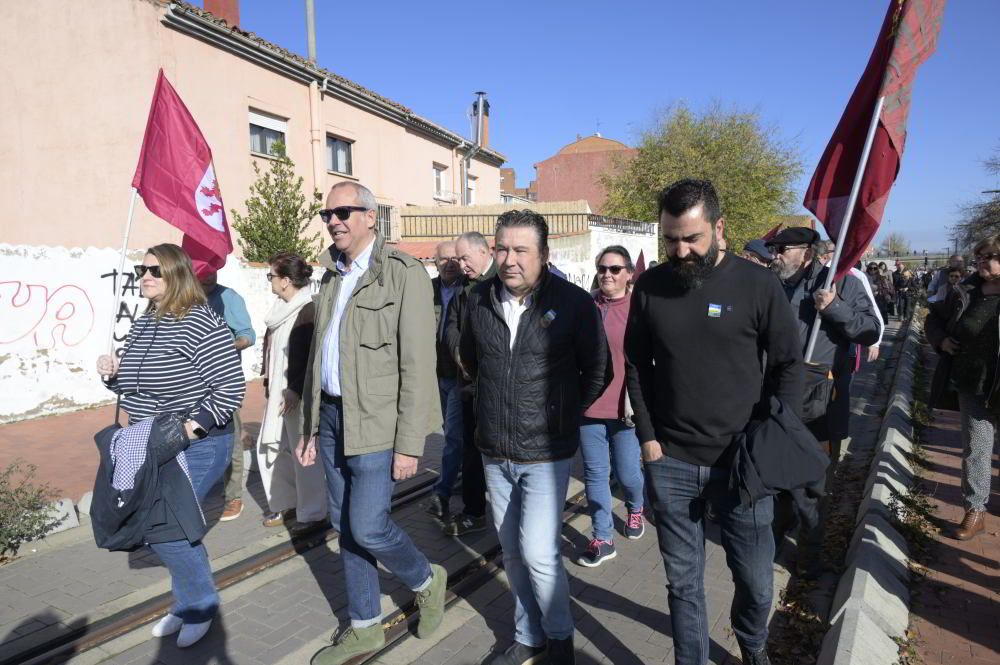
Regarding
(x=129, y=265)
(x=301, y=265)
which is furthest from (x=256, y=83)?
(x=301, y=265)

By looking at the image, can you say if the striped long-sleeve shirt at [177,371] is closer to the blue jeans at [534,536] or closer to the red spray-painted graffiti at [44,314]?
the blue jeans at [534,536]

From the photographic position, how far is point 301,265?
15.4 ft

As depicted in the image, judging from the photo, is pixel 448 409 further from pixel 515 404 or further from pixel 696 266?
pixel 696 266

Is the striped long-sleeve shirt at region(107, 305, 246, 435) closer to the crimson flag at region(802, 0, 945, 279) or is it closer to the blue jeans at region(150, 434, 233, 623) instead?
the blue jeans at region(150, 434, 233, 623)

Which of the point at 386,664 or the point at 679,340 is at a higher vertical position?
the point at 679,340

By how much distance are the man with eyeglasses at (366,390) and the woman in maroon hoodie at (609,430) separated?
57.3 inches

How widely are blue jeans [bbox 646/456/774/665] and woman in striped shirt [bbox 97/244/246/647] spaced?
2.12 meters

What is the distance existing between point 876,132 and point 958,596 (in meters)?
2.70

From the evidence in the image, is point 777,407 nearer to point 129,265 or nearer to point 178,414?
point 178,414

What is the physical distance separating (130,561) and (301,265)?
7.50 feet

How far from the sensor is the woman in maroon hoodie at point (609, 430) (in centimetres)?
424

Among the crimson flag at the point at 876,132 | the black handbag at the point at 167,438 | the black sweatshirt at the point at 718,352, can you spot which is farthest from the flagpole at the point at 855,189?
the black handbag at the point at 167,438

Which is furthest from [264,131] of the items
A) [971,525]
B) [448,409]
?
[971,525]

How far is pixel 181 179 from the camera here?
15.9 ft
